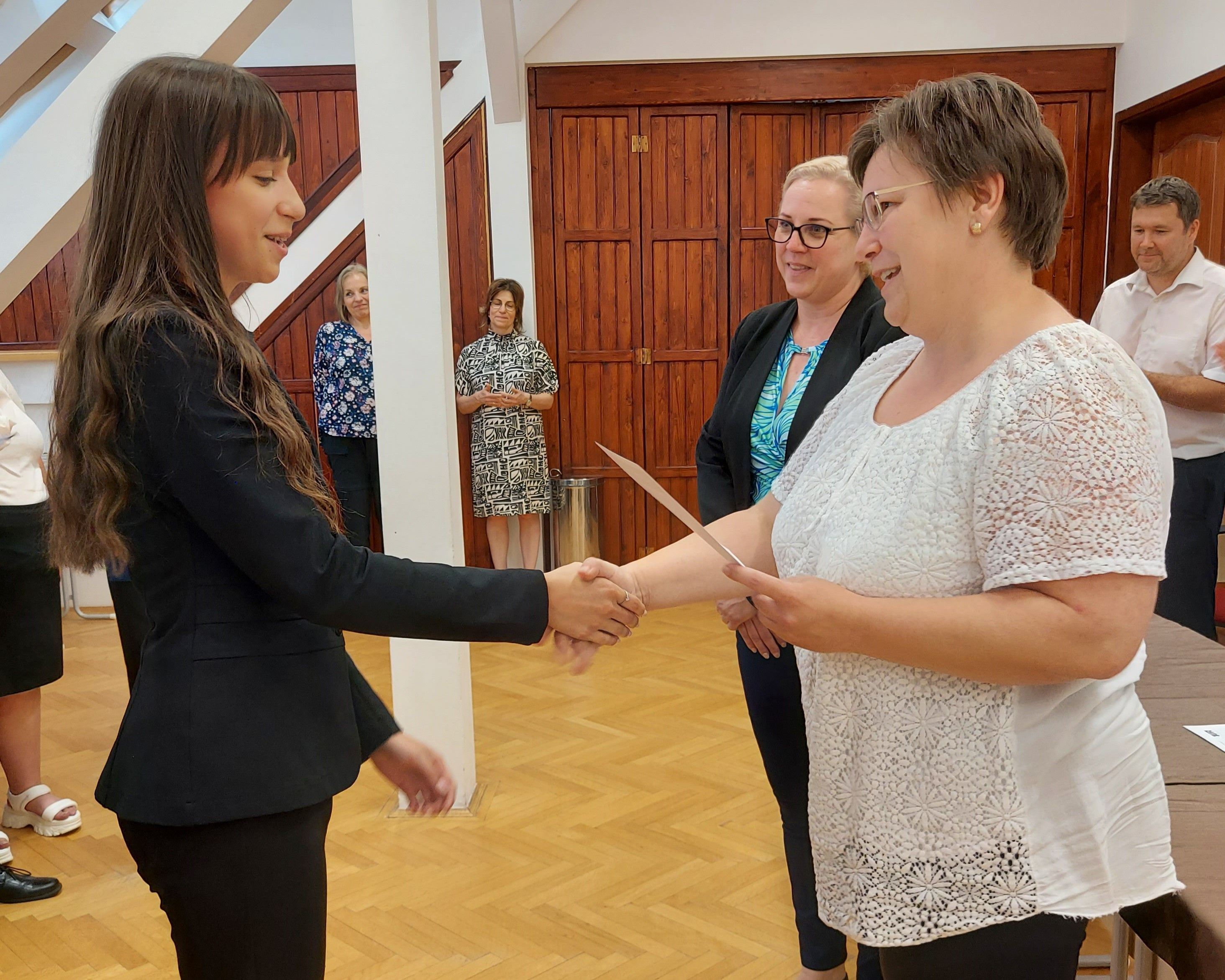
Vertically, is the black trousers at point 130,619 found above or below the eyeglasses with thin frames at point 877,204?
below

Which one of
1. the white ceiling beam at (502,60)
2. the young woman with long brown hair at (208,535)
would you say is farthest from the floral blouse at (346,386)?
the young woman with long brown hair at (208,535)

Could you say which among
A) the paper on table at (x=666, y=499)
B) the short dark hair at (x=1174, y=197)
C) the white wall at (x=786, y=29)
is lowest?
the paper on table at (x=666, y=499)

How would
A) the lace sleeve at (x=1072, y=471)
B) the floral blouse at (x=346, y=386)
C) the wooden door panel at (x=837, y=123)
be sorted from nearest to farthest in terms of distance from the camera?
the lace sleeve at (x=1072, y=471), the floral blouse at (x=346, y=386), the wooden door panel at (x=837, y=123)

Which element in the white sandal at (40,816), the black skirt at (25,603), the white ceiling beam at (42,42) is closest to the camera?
the black skirt at (25,603)

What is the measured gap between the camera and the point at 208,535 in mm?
1279

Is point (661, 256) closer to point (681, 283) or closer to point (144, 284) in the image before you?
point (681, 283)

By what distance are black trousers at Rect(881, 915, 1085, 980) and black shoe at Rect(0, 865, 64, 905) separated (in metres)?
2.63

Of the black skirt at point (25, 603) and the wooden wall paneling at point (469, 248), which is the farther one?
the wooden wall paneling at point (469, 248)

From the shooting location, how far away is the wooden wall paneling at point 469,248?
6816 millimetres

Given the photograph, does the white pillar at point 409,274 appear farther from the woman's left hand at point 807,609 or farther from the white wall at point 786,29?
the white wall at point 786,29

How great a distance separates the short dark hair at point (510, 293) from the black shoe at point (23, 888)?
13.8ft

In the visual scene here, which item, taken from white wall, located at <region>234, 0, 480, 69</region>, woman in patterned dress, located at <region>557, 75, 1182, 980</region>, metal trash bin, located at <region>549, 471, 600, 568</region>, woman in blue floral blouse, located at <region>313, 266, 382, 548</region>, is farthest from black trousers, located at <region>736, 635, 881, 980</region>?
white wall, located at <region>234, 0, 480, 69</region>

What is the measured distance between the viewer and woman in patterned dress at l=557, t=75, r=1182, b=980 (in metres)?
1.12

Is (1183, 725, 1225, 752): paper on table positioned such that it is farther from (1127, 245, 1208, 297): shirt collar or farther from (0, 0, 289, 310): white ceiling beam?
(0, 0, 289, 310): white ceiling beam
